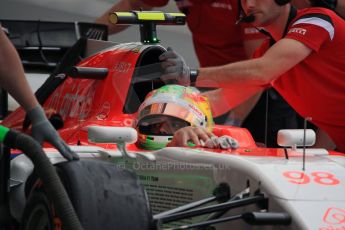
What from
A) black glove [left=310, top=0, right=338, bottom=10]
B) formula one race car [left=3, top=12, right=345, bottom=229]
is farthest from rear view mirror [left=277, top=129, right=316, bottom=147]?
black glove [left=310, top=0, right=338, bottom=10]

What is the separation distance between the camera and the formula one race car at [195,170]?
287 centimetres

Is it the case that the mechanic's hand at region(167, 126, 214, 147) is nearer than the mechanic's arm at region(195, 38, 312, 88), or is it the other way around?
the mechanic's hand at region(167, 126, 214, 147)

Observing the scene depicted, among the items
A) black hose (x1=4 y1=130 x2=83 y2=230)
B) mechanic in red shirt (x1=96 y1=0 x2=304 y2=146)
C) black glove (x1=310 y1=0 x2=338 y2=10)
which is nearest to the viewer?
black hose (x1=4 y1=130 x2=83 y2=230)

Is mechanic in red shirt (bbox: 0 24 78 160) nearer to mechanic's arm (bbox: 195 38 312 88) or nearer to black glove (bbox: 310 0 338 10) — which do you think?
mechanic's arm (bbox: 195 38 312 88)

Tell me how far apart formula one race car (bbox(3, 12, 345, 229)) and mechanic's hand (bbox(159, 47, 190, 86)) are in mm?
96

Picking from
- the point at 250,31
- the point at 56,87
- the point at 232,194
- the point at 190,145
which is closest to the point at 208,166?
the point at 232,194

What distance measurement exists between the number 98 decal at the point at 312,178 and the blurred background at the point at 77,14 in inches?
263

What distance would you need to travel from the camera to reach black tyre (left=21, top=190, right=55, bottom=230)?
9.37 ft

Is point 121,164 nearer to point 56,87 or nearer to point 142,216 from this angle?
point 142,216

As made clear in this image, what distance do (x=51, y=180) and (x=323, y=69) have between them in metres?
1.80

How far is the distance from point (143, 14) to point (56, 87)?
2.41ft

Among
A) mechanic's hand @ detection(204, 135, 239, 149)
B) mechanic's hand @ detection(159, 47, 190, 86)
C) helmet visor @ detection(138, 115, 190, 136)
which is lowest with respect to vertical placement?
helmet visor @ detection(138, 115, 190, 136)

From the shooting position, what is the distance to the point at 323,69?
4.02 metres

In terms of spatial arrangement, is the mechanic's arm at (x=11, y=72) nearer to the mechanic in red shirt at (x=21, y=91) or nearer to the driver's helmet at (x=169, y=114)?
the mechanic in red shirt at (x=21, y=91)
